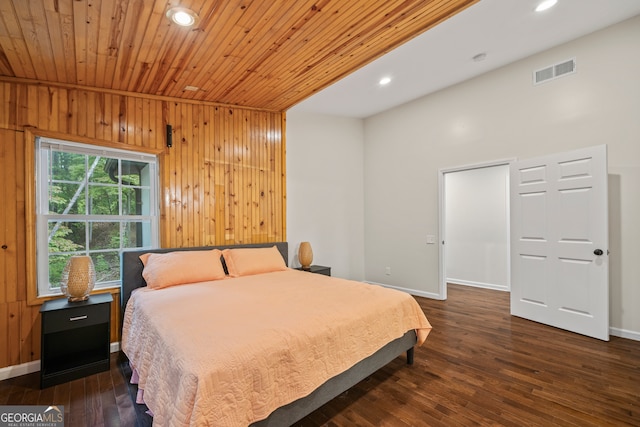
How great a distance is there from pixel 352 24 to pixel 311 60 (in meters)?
0.62

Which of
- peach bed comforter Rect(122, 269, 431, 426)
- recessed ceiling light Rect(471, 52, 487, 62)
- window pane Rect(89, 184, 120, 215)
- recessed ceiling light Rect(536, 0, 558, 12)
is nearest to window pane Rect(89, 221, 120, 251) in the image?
window pane Rect(89, 184, 120, 215)

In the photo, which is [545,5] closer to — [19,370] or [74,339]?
[74,339]

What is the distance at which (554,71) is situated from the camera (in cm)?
343

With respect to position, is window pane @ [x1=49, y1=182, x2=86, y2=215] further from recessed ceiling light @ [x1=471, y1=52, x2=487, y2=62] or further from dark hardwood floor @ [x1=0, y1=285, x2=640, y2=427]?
recessed ceiling light @ [x1=471, y1=52, x2=487, y2=62]

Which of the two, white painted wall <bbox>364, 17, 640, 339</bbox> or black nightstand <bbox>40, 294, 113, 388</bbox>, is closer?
black nightstand <bbox>40, 294, 113, 388</bbox>

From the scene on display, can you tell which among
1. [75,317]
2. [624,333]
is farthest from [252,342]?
[624,333]

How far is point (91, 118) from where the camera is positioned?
9.48 ft

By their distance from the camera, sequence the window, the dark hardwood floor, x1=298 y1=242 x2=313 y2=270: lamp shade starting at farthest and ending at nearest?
x1=298 y1=242 x2=313 y2=270: lamp shade < the window < the dark hardwood floor

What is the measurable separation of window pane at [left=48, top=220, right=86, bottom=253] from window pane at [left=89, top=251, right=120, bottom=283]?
174 millimetres

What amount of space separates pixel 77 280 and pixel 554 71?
5.39 meters

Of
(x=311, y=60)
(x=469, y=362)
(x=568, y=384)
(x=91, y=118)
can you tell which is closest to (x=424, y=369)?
(x=469, y=362)

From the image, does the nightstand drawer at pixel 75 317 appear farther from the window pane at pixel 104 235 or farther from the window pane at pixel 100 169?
the window pane at pixel 100 169

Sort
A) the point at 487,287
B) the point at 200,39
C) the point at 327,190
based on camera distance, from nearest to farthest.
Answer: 1. the point at 200,39
2. the point at 327,190
3. the point at 487,287

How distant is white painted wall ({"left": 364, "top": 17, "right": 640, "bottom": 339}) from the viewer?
303 cm
